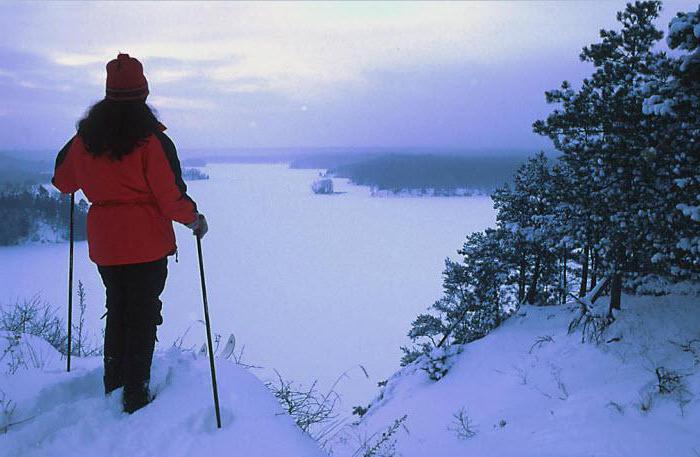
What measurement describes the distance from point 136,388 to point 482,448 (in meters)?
5.45

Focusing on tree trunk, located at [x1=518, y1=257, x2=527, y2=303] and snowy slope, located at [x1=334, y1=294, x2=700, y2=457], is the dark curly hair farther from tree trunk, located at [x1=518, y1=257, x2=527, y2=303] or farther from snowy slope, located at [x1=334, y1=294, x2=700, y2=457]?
tree trunk, located at [x1=518, y1=257, x2=527, y2=303]

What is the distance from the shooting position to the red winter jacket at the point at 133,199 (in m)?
2.39

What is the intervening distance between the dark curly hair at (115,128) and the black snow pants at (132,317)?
0.71m

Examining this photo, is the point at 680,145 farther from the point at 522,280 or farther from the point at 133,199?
the point at 522,280

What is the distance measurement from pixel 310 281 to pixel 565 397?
183 feet

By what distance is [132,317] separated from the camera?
2.59 m

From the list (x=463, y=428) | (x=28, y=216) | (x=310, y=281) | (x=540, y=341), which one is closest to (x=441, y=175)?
(x=310, y=281)

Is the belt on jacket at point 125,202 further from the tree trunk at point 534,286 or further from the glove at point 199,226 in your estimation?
the tree trunk at point 534,286

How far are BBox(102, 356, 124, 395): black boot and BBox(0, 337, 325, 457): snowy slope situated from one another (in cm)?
9

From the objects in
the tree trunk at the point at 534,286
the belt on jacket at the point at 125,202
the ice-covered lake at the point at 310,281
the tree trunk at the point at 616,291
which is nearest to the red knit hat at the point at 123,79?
the belt on jacket at the point at 125,202

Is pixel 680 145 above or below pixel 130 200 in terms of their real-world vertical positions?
above

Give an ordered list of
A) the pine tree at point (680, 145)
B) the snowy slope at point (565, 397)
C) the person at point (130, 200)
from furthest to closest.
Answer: the pine tree at point (680, 145)
the snowy slope at point (565, 397)
the person at point (130, 200)

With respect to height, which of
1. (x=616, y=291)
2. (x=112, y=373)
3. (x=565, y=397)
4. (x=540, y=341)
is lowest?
(x=540, y=341)

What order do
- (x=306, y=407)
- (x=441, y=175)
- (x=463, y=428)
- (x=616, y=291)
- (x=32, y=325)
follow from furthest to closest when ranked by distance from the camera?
1. (x=441, y=175)
2. (x=616, y=291)
3. (x=463, y=428)
4. (x=32, y=325)
5. (x=306, y=407)
